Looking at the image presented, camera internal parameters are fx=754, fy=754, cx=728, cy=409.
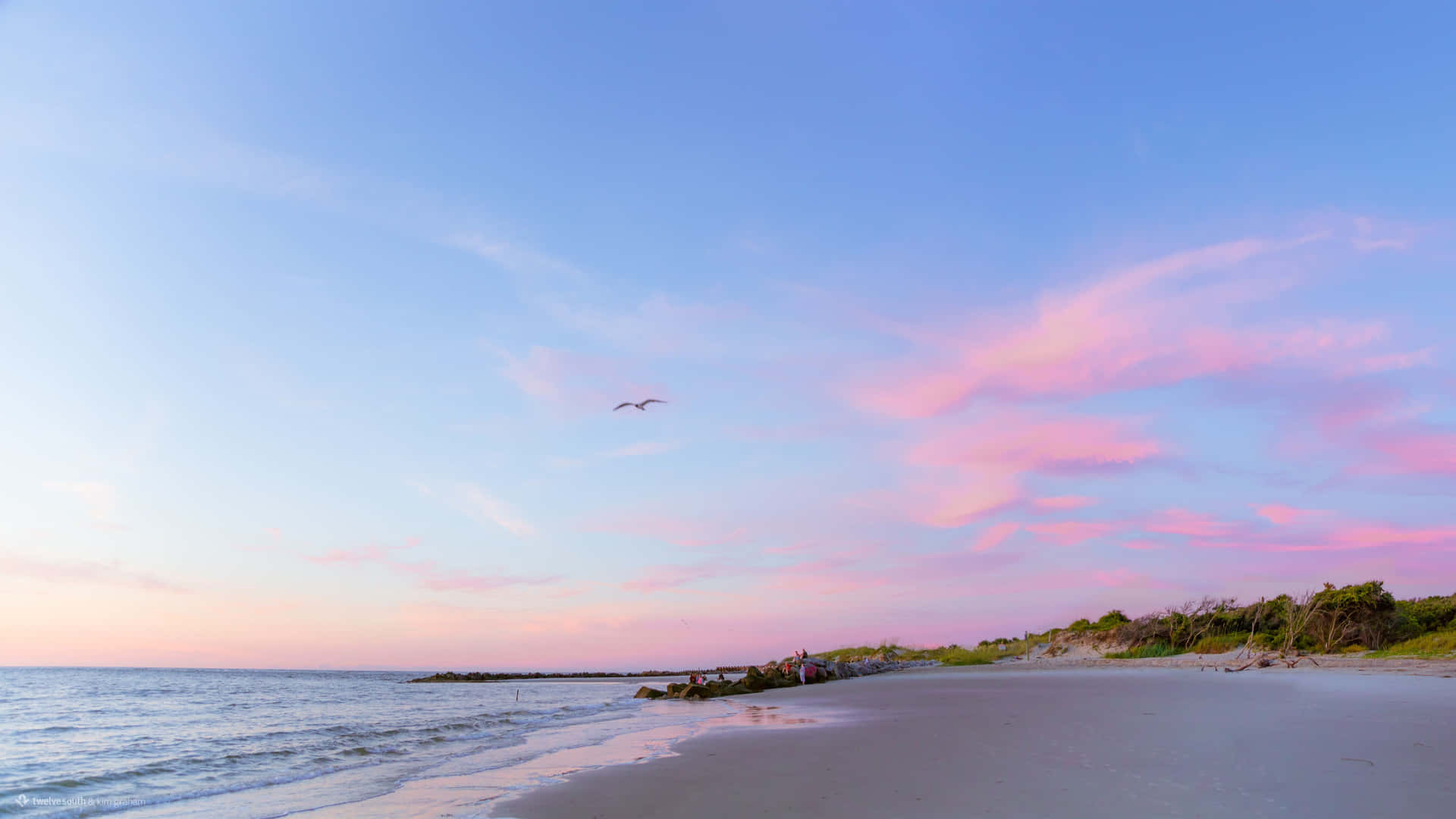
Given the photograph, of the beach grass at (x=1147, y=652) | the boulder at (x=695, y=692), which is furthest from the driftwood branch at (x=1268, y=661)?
the boulder at (x=695, y=692)

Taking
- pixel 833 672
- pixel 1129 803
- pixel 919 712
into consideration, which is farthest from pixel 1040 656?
pixel 1129 803

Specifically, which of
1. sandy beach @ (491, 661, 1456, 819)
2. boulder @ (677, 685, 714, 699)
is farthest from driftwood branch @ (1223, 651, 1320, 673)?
boulder @ (677, 685, 714, 699)

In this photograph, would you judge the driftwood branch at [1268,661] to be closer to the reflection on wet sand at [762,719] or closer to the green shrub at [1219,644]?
the green shrub at [1219,644]

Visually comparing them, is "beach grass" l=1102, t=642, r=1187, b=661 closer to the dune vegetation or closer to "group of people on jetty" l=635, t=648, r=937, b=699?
the dune vegetation

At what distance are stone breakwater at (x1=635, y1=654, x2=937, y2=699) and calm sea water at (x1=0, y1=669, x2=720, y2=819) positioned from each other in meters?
2.07

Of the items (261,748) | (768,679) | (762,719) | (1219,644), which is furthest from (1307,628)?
(261,748)

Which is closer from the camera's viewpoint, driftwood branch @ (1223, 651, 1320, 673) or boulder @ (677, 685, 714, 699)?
driftwood branch @ (1223, 651, 1320, 673)

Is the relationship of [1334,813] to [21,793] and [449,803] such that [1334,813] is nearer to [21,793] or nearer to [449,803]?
[449,803]

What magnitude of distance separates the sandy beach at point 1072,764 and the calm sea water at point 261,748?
14.1ft

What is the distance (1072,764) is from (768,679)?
27.8 m

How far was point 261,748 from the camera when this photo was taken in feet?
58.7

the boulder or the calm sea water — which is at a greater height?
the calm sea water

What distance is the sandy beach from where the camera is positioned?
6.83 meters

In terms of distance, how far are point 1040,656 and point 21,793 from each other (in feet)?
166
